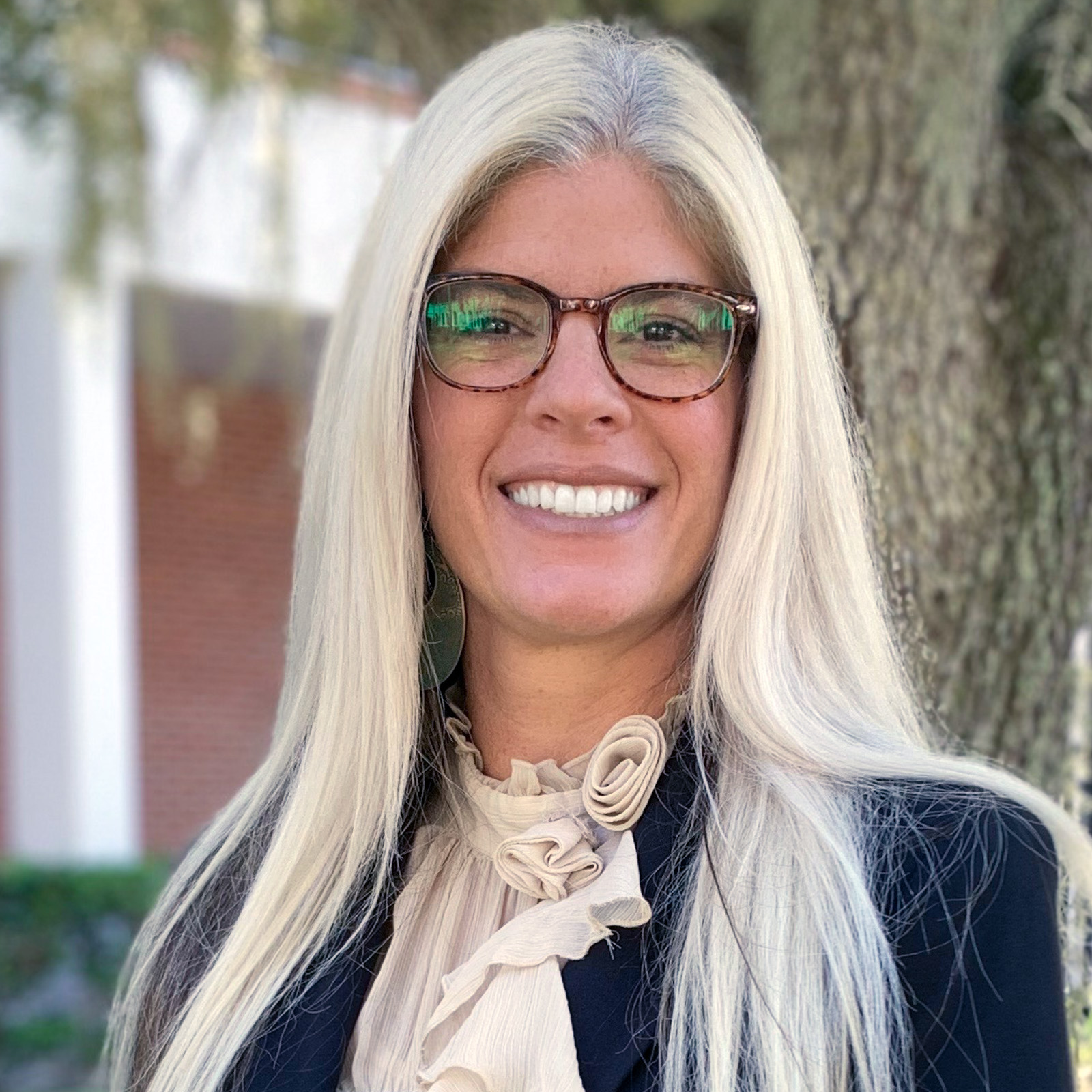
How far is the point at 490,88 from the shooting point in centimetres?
189

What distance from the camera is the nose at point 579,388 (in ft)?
5.78

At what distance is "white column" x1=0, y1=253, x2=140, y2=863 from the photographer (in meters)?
7.51

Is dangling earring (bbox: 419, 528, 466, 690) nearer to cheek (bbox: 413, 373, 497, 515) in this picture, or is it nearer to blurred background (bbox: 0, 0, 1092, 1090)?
cheek (bbox: 413, 373, 497, 515)

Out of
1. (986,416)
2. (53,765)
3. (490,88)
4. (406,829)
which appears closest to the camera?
(490,88)

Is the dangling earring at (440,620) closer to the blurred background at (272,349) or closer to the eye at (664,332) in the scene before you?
the eye at (664,332)

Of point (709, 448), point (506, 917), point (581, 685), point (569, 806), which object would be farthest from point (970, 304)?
point (506, 917)

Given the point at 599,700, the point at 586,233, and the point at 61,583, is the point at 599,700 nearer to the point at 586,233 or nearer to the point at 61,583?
the point at 586,233

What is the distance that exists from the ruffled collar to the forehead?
1.64 feet

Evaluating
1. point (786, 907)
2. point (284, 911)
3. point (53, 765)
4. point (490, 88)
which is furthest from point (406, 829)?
point (53, 765)

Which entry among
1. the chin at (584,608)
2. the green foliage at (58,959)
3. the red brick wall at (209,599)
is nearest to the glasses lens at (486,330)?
the chin at (584,608)

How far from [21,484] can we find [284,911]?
20.2ft

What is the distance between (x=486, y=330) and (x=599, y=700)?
1.50 ft

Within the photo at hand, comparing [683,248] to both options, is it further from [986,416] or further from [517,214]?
[986,416]

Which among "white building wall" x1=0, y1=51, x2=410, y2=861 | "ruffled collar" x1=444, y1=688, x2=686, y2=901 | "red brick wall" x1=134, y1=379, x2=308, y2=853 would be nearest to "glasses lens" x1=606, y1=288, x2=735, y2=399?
"ruffled collar" x1=444, y1=688, x2=686, y2=901
